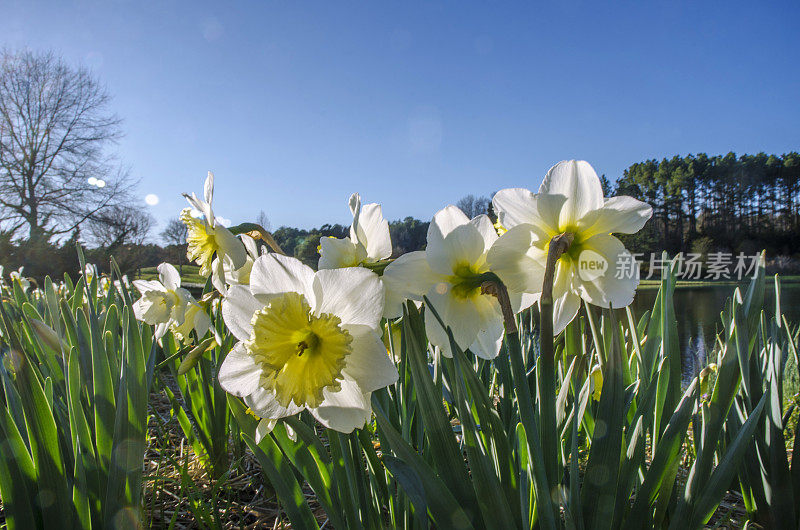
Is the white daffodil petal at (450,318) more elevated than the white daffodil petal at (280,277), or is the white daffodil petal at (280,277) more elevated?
the white daffodil petal at (280,277)

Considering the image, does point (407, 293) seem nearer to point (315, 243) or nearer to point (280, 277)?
point (280, 277)

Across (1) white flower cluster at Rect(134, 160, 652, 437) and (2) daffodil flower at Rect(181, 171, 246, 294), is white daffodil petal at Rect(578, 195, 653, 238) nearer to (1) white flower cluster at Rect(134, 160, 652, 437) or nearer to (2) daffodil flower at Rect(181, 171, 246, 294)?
(1) white flower cluster at Rect(134, 160, 652, 437)

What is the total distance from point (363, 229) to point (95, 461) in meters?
0.66

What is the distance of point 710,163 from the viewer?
30766 mm

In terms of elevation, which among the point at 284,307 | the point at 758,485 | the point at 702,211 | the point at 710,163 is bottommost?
the point at 758,485

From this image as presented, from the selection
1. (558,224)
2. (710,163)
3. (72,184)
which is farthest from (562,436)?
(710,163)

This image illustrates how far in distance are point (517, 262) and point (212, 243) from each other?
560 mm

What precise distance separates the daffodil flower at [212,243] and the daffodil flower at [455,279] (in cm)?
32

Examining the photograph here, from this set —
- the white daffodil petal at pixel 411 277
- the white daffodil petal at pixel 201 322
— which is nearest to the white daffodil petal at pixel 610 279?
the white daffodil petal at pixel 411 277

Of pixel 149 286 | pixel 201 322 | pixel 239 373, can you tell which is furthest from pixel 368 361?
pixel 149 286

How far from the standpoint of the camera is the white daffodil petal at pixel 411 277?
23.0 inches

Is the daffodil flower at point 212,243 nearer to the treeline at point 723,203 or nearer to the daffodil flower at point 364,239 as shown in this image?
the daffodil flower at point 364,239

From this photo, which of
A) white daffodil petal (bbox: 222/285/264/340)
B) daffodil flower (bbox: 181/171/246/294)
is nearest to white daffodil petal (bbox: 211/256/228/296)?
daffodil flower (bbox: 181/171/246/294)

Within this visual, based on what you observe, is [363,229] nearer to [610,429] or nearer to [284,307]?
[284,307]
